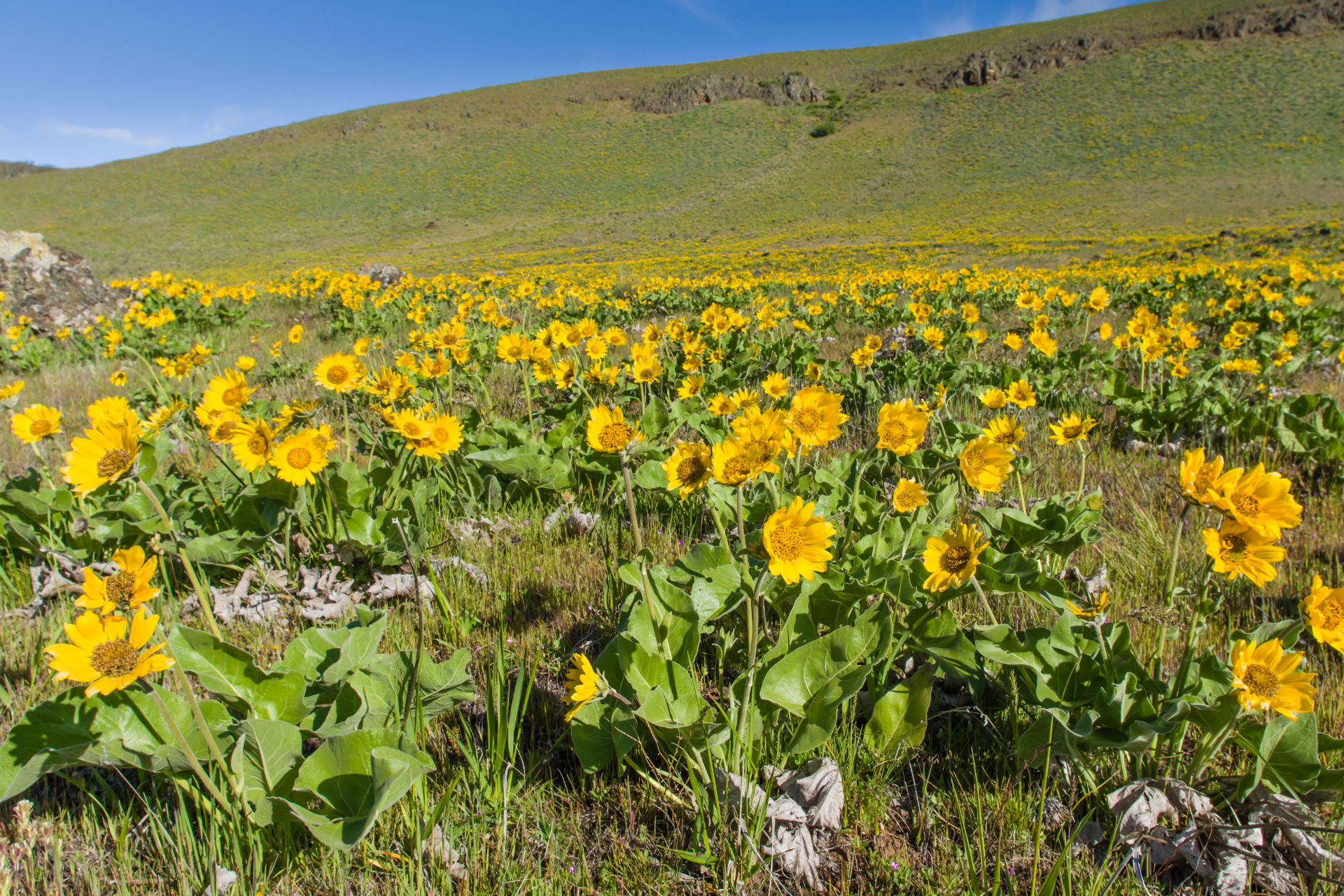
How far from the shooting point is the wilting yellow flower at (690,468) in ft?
4.83

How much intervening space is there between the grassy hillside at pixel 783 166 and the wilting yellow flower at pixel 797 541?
26.5 meters

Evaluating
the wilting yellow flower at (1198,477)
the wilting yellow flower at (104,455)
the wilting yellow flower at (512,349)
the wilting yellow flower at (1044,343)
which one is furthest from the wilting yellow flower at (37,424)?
the wilting yellow flower at (1044,343)

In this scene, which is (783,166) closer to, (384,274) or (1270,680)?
(384,274)

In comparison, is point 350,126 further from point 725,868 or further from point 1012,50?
point 725,868

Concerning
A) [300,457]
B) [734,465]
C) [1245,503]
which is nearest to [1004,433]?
[1245,503]

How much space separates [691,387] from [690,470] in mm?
2053

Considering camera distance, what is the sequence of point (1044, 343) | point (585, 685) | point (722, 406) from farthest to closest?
point (1044, 343) < point (722, 406) < point (585, 685)

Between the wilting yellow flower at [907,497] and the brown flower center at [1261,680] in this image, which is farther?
the wilting yellow flower at [907,497]

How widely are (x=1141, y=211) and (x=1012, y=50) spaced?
1848 inches

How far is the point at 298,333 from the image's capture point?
5484 mm

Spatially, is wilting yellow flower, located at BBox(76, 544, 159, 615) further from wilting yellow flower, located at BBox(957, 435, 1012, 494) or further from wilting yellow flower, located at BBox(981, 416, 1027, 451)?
wilting yellow flower, located at BBox(981, 416, 1027, 451)

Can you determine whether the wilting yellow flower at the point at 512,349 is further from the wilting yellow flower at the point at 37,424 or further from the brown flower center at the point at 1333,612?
the brown flower center at the point at 1333,612

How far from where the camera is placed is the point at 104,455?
1664 mm

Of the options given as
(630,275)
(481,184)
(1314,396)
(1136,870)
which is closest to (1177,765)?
(1136,870)
